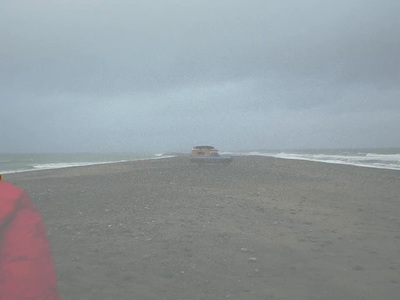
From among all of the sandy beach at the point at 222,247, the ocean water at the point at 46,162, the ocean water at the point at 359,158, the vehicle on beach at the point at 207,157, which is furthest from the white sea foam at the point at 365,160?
the ocean water at the point at 46,162

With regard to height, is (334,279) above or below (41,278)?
below

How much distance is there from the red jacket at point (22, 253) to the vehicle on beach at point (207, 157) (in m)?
27.4

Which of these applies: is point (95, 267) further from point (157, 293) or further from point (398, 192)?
point (398, 192)

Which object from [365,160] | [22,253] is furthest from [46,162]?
[22,253]

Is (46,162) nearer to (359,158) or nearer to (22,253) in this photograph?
(359,158)

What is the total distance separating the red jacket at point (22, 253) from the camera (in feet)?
7.64

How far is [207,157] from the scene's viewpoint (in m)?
30.4

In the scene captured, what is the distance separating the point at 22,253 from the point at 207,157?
2802 centimetres

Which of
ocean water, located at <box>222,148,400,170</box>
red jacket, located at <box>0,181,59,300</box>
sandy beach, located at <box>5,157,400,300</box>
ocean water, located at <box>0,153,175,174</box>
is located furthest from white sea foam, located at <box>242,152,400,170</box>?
red jacket, located at <box>0,181,59,300</box>

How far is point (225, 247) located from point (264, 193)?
7.26 m

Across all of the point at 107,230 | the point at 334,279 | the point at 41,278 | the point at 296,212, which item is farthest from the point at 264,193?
the point at 41,278

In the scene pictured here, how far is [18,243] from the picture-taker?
2.43 meters

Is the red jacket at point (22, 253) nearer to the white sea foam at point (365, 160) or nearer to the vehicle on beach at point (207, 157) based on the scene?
the vehicle on beach at point (207, 157)

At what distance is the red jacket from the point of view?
91.7 inches
